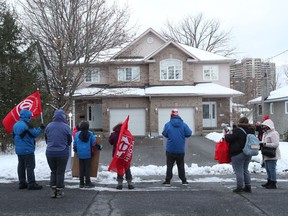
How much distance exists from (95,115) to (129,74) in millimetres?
Result: 4399

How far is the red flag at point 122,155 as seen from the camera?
923cm

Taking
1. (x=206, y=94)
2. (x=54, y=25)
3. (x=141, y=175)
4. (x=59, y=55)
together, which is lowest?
(x=141, y=175)

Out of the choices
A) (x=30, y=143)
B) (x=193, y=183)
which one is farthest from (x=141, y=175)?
(x=30, y=143)

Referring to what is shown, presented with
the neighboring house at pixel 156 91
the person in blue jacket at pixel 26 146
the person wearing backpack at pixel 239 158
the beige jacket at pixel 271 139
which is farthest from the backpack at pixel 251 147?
the neighboring house at pixel 156 91

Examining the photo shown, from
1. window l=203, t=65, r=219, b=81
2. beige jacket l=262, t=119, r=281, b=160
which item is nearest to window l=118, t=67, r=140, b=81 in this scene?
window l=203, t=65, r=219, b=81

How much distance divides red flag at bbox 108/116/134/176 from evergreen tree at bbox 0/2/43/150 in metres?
8.63

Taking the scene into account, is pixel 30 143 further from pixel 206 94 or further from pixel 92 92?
pixel 206 94

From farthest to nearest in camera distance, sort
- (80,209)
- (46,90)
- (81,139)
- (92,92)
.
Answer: (92,92) < (46,90) < (81,139) < (80,209)

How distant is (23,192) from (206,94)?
21.3 meters

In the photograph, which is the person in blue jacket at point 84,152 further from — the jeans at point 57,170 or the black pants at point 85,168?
the jeans at point 57,170

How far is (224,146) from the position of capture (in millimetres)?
9117

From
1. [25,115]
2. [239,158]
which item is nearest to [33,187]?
[25,115]

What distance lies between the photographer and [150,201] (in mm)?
7684

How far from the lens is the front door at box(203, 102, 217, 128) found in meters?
30.9
